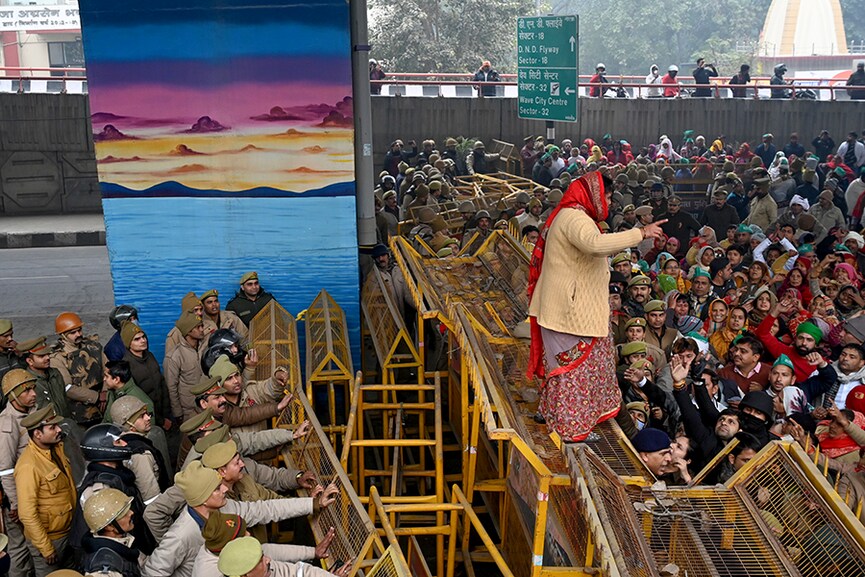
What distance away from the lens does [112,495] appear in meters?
4.52

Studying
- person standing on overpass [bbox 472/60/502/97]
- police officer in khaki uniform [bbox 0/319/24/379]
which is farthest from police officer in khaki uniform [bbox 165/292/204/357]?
person standing on overpass [bbox 472/60/502/97]

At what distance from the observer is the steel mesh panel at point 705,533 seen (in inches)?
153

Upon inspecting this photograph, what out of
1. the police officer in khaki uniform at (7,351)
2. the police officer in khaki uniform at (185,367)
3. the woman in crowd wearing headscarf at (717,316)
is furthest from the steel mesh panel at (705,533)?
the police officer in khaki uniform at (7,351)

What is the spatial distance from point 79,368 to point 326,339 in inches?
76.5

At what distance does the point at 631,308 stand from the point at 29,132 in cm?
1572

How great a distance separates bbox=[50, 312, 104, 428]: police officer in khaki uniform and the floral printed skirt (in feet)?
12.3

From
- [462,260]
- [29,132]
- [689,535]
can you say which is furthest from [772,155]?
[689,535]

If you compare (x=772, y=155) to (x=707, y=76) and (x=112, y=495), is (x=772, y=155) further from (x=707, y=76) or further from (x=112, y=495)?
(x=112, y=495)

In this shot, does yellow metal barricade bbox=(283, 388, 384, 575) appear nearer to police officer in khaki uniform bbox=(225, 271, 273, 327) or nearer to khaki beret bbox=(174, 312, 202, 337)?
khaki beret bbox=(174, 312, 202, 337)

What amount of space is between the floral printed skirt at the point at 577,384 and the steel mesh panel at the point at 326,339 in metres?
2.44

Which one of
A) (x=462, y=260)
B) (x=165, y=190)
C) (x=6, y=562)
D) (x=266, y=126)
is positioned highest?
(x=266, y=126)

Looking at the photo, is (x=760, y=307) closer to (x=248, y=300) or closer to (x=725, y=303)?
(x=725, y=303)

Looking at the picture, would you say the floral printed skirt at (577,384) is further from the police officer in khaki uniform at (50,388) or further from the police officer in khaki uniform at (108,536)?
the police officer in khaki uniform at (50,388)

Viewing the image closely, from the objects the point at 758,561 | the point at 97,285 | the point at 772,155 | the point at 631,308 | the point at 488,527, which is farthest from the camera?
the point at 772,155
